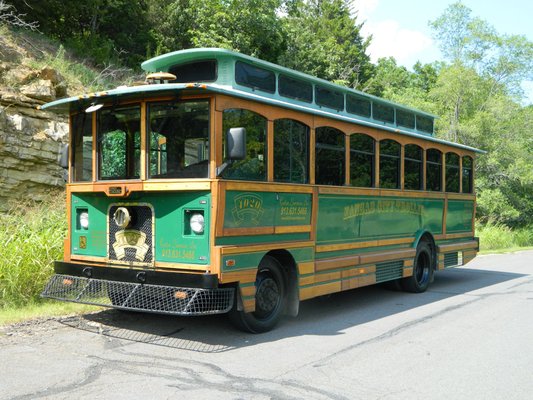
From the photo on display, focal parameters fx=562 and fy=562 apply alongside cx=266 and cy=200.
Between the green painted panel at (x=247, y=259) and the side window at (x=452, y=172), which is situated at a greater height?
the side window at (x=452, y=172)

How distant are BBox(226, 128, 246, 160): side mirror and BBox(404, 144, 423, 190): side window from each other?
5.15 meters

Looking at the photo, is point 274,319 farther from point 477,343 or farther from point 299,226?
point 477,343

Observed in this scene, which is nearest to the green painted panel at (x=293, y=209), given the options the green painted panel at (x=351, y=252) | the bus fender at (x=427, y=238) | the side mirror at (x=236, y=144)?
the green painted panel at (x=351, y=252)

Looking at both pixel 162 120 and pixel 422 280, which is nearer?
pixel 162 120

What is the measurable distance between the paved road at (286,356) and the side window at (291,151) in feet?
6.74

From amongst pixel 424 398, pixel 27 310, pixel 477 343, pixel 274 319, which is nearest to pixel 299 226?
pixel 274 319

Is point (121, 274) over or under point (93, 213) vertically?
under

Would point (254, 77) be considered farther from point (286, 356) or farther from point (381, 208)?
point (286, 356)

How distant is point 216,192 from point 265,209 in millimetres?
975

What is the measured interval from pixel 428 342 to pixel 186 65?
4.81 m

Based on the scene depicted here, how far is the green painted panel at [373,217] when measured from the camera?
8.36m

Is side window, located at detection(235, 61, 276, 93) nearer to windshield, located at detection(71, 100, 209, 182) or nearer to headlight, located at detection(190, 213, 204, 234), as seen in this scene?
windshield, located at detection(71, 100, 209, 182)

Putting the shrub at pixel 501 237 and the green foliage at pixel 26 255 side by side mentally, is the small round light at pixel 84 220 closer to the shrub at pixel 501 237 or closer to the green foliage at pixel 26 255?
the green foliage at pixel 26 255

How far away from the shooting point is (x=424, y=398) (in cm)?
478
